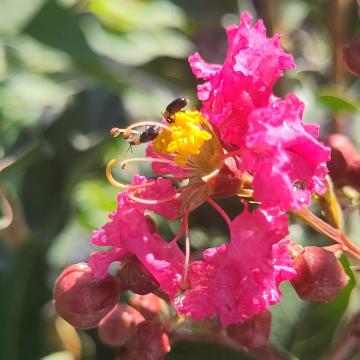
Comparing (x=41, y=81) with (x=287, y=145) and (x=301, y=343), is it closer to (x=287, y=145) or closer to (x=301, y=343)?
(x=301, y=343)

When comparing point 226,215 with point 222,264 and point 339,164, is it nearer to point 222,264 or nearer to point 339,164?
point 222,264

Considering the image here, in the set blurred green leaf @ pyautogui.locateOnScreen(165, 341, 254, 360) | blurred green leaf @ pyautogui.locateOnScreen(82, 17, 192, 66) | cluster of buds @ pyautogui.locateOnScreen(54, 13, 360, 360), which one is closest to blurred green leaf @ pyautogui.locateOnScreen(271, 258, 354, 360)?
blurred green leaf @ pyautogui.locateOnScreen(165, 341, 254, 360)

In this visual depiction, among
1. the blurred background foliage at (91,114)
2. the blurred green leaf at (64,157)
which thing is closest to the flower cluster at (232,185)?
the blurred background foliage at (91,114)

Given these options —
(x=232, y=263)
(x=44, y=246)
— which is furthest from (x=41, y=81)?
(x=232, y=263)

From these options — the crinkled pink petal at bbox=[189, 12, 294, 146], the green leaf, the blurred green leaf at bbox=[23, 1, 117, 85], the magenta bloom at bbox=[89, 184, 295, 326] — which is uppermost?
the crinkled pink petal at bbox=[189, 12, 294, 146]

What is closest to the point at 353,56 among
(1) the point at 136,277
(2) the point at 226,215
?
(2) the point at 226,215

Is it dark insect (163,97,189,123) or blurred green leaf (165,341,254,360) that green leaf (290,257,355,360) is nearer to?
blurred green leaf (165,341,254,360)
